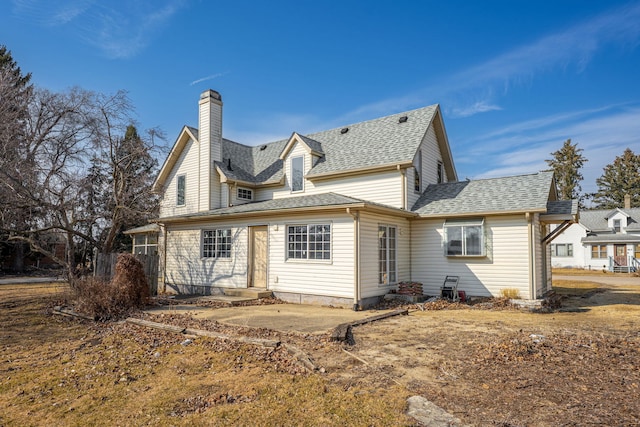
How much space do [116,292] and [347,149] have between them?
11.2 meters

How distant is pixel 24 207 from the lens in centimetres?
1398

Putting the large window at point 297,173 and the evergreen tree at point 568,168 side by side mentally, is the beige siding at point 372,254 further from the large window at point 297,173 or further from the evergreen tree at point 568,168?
the evergreen tree at point 568,168

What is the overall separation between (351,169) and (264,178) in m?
5.36

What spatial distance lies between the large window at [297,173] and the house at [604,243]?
30088mm

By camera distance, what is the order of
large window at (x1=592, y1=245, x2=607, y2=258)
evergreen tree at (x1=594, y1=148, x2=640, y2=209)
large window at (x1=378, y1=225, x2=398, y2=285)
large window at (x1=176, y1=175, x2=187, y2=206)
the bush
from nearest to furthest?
the bush, large window at (x1=378, y1=225, x2=398, y2=285), large window at (x1=176, y1=175, x2=187, y2=206), large window at (x1=592, y1=245, x2=607, y2=258), evergreen tree at (x1=594, y1=148, x2=640, y2=209)

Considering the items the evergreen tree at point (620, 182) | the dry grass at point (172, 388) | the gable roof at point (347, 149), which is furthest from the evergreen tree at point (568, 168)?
the dry grass at point (172, 388)

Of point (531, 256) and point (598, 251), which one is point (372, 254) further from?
point (598, 251)

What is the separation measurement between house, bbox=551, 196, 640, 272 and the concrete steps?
33192mm

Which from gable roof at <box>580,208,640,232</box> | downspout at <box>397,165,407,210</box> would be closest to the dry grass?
downspout at <box>397,165,407,210</box>

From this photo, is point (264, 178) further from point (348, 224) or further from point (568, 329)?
point (568, 329)

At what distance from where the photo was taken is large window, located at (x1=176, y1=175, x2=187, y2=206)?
20.0 meters

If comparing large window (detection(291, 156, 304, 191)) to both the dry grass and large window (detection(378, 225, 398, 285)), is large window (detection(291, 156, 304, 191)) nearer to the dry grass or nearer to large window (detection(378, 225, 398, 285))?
large window (detection(378, 225, 398, 285))

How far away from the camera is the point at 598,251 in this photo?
120 feet

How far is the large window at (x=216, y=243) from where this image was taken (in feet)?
53.0
